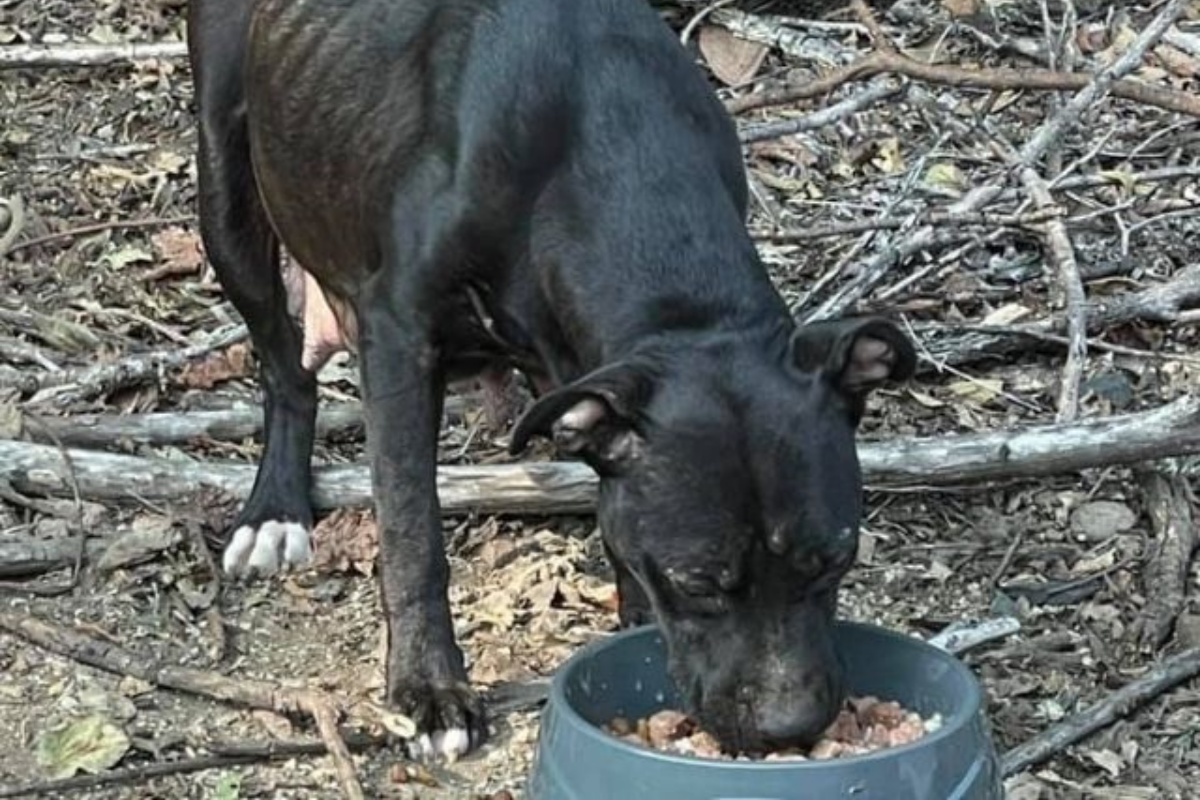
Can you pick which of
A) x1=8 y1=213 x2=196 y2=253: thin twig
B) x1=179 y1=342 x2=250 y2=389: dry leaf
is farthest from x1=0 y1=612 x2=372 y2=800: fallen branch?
x1=8 y1=213 x2=196 y2=253: thin twig

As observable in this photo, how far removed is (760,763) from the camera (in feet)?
11.9

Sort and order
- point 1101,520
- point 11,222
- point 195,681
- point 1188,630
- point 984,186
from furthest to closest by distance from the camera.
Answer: point 11,222 → point 984,186 → point 1101,520 → point 1188,630 → point 195,681

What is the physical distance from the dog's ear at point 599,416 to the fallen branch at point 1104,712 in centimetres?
104

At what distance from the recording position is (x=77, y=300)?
6988 mm

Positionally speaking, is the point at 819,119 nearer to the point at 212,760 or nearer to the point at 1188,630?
the point at 1188,630

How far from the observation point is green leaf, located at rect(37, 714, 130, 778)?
186 inches

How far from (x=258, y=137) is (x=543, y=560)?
45.4 inches

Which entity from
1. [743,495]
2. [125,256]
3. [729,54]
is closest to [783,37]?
[729,54]

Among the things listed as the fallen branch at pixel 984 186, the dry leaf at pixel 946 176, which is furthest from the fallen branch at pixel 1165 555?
the dry leaf at pixel 946 176

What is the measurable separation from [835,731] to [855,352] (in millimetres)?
645

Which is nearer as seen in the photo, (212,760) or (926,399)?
(212,760)

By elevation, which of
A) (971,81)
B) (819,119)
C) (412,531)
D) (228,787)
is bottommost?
(228,787)

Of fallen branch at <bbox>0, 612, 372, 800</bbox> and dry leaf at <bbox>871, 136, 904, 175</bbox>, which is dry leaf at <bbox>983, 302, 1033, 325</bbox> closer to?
dry leaf at <bbox>871, 136, 904, 175</bbox>

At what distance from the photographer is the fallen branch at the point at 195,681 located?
15.3 feet
